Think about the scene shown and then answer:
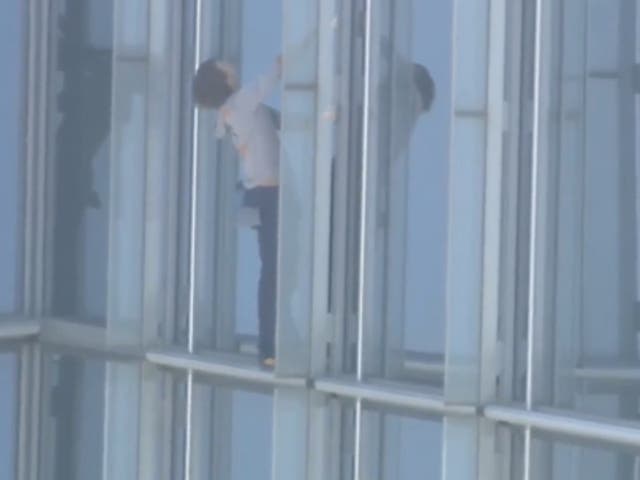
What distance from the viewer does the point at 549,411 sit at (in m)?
9.34

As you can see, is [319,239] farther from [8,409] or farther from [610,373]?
[8,409]

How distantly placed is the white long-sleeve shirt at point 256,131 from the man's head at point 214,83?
8 centimetres

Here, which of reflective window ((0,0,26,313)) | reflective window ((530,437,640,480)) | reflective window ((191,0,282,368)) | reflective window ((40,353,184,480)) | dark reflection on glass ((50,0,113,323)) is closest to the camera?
reflective window ((530,437,640,480))

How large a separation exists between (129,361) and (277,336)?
1.30 meters

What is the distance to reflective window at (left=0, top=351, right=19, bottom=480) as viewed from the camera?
40.3 feet

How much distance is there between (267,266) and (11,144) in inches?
84.0

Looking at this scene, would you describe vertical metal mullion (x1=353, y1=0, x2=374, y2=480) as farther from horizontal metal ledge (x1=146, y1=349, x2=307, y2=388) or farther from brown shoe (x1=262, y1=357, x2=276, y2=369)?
brown shoe (x1=262, y1=357, x2=276, y2=369)

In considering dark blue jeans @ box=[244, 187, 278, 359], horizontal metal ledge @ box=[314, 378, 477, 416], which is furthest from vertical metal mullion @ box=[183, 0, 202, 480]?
horizontal metal ledge @ box=[314, 378, 477, 416]

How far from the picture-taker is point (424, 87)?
9.99 m

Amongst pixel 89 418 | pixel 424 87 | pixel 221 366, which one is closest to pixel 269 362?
pixel 221 366

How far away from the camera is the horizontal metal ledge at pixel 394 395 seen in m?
9.70

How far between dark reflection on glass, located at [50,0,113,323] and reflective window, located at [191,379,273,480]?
1.02m

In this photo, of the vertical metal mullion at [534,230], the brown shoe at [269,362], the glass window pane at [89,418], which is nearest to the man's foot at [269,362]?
the brown shoe at [269,362]

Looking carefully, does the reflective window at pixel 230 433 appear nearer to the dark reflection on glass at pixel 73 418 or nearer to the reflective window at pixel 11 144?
the dark reflection on glass at pixel 73 418
